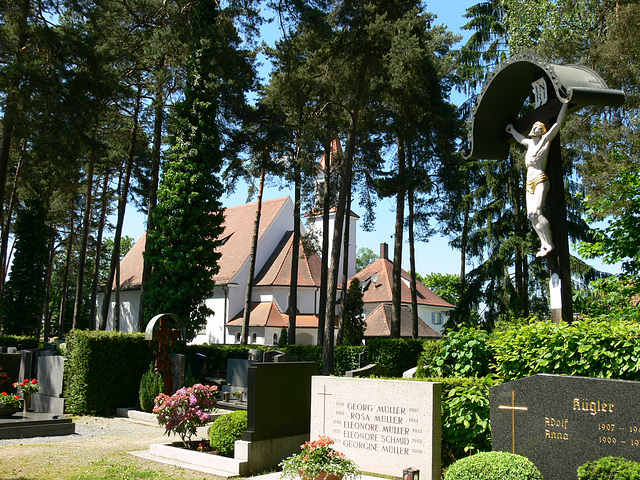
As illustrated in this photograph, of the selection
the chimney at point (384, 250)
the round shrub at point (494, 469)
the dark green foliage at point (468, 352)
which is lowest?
the round shrub at point (494, 469)

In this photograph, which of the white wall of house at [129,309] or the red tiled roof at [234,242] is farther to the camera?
the white wall of house at [129,309]

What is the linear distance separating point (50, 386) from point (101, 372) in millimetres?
1316

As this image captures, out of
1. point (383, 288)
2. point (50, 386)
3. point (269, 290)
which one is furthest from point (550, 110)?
point (383, 288)

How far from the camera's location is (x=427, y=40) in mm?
19469

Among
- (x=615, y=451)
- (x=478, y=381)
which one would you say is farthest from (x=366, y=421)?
→ (x=615, y=451)

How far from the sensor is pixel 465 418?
733cm

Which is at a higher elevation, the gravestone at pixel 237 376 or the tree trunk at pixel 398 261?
the tree trunk at pixel 398 261

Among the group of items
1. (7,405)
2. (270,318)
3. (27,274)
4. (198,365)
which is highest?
(27,274)

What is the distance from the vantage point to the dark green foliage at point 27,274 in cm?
3462

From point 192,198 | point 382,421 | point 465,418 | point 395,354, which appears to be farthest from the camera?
point 395,354

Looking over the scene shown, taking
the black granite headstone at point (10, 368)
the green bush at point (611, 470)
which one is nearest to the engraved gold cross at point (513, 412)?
the green bush at point (611, 470)

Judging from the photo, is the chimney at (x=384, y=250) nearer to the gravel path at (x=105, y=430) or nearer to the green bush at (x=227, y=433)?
the gravel path at (x=105, y=430)

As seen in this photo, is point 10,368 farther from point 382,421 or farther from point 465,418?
point 465,418

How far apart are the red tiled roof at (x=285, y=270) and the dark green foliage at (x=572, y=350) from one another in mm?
33034
